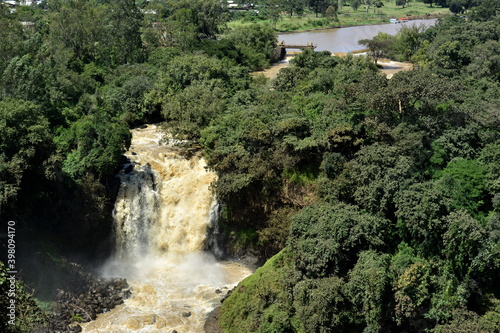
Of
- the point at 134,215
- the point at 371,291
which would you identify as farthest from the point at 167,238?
the point at 371,291

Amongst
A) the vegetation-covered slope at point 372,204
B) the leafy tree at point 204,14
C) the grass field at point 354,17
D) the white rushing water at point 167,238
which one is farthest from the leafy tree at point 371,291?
the grass field at point 354,17

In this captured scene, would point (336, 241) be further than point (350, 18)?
No

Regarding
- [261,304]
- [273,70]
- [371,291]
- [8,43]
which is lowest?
[261,304]

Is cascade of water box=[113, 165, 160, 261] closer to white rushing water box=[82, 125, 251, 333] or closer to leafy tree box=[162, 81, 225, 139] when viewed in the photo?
white rushing water box=[82, 125, 251, 333]

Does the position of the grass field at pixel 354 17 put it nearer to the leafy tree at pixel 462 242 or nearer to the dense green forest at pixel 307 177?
the dense green forest at pixel 307 177

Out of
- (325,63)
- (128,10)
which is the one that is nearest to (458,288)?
(325,63)

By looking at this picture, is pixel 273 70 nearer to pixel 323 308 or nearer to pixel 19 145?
pixel 19 145

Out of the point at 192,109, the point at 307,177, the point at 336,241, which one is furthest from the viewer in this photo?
the point at 192,109

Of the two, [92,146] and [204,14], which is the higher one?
[204,14]
